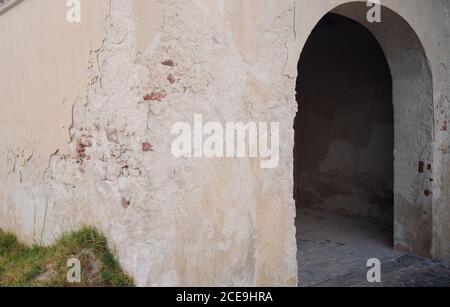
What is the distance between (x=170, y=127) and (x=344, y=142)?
3.86 metres

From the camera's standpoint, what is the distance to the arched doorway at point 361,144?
4.37 meters

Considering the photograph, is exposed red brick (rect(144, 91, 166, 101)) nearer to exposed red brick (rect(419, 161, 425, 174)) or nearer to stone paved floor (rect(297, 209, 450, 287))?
stone paved floor (rect(297, 209, 450, 287))

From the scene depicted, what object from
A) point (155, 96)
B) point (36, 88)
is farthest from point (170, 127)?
point (36, 88)

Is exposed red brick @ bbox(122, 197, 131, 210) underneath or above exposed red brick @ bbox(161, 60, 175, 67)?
underneath

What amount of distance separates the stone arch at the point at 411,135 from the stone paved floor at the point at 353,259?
248mm

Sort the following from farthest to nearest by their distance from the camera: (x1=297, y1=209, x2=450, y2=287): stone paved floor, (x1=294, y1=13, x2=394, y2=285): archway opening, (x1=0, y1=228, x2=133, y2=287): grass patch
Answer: (x1=294, y1=13, x2=394, y2=285): archway opening
(x1=297, y1=209, x2=450, y2=287): stone paved floor
(x1=0, y1=228, x2=133, y2=287): grass patch

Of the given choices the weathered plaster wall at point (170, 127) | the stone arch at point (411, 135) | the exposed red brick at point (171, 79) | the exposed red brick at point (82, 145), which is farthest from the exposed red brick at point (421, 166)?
the exposed red brick at point (82, 145)

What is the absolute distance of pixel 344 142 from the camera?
6090mm

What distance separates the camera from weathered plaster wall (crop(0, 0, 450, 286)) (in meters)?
2.69

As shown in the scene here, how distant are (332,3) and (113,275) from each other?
2.45 metres

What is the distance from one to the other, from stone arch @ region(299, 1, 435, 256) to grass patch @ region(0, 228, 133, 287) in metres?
2.92

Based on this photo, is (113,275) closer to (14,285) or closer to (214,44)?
(14,285)

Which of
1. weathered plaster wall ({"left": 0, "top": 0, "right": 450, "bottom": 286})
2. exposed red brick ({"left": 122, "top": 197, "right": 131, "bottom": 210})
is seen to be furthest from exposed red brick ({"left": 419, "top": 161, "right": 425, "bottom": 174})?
exposed red brick ({"left": 122, "top": 197, "right": 131, "bottom": 210})
